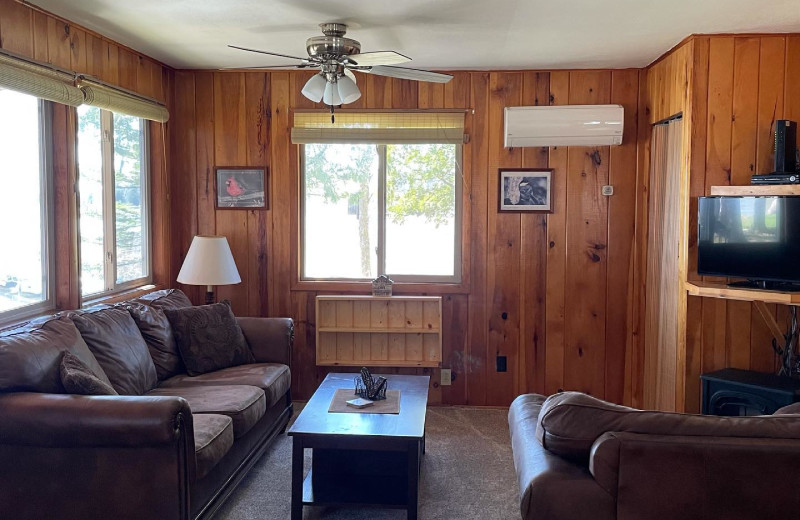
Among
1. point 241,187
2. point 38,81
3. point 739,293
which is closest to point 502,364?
point 739,293

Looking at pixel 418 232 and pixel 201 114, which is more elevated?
pixel 201 114

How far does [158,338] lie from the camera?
3.76 meters

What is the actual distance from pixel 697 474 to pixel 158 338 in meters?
2.86

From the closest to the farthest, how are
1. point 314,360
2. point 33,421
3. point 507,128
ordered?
point 33,421
point 507,128
point 314,360

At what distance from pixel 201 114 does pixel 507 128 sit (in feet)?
7.07

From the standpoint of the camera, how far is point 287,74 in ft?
15.8

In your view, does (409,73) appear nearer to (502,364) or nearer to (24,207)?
(24,207)

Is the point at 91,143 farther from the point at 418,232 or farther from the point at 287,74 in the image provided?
the point at 418,232

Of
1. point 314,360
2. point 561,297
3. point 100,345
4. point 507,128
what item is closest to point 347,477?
point 100,345

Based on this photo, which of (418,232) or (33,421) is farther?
(418,232)

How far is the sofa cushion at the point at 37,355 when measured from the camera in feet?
8.54

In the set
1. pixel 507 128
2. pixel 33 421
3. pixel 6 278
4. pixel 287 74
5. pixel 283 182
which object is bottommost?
pixel 33 421

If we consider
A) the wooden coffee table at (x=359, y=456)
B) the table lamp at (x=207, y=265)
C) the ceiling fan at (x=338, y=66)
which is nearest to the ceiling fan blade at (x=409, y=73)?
the ceiling fan at (x=338, y=66)

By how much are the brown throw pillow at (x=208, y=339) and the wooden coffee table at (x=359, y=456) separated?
82 cm
